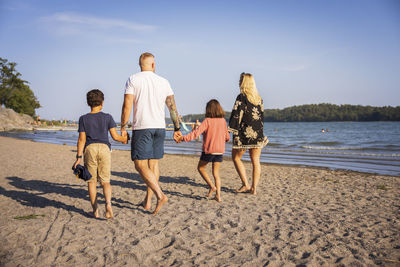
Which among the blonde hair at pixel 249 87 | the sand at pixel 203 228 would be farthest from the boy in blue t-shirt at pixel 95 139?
the blonde hair at pixel 249 87

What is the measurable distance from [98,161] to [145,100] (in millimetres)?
1017

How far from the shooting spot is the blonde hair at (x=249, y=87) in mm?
5195

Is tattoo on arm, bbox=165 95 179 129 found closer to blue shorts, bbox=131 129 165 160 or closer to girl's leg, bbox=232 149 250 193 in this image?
blue shorts, bbox=131 129 165 160

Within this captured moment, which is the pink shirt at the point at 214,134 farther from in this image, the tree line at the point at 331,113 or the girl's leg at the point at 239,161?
the tree line at the point at 331,113

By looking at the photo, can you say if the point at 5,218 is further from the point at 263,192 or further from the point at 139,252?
the point at 263,192

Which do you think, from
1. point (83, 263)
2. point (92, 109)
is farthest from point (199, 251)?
point (92, 109)

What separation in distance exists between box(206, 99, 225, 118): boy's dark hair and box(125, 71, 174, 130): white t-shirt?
1.16 m

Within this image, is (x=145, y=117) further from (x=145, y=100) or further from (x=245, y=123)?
(x=245, y=123)

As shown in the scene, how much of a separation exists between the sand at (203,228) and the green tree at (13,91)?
63.3 meters

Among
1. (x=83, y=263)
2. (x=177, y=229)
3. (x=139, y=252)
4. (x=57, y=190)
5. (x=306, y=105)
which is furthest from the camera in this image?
(x=306, y=105)

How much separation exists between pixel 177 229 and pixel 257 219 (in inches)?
45.4

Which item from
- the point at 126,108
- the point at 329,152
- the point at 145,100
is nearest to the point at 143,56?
the point at 145,100

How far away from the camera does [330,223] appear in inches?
153

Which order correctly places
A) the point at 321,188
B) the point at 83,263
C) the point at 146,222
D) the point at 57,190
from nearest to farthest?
the point at 83,263 → the point at 146,222 → the point at 57,190 → the point at 321,188
